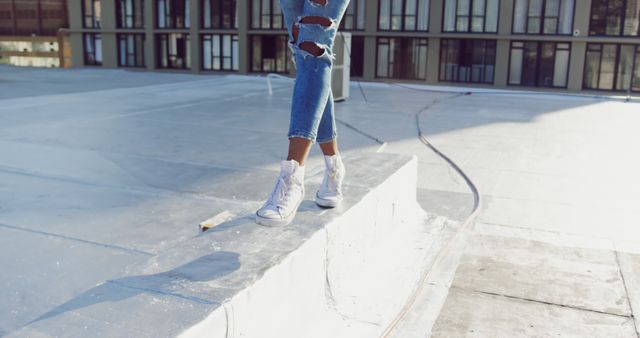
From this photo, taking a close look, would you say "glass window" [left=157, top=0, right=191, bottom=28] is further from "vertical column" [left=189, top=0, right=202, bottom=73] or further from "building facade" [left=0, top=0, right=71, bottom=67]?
"building facade" [left=0, top=0, right=71, bottom=67]

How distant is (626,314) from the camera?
252 centimetres

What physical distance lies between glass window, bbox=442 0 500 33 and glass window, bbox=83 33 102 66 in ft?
51.9

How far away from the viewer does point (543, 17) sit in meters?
19.1

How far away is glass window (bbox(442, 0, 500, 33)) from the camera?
64.9 feet

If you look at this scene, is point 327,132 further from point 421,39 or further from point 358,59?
point 358,59

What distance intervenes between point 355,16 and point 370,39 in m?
1.10

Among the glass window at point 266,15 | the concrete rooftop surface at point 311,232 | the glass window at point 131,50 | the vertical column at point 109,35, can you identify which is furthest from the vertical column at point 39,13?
the concrete rooftop surface at point 311,232

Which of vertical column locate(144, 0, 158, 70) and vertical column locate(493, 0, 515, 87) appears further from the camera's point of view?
vertical column locate(144, 0, 158, 70)


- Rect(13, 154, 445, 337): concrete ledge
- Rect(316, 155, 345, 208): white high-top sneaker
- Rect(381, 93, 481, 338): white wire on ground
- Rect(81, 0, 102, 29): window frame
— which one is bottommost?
Rect(381, 93, 481, 338): white wire on ground

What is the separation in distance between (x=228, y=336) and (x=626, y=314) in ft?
5.79

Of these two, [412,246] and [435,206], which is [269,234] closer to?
[412,246]

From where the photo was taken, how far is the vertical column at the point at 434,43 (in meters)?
20.1

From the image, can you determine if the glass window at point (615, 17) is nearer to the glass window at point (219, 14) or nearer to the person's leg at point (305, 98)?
the glass window at point (219, 14)

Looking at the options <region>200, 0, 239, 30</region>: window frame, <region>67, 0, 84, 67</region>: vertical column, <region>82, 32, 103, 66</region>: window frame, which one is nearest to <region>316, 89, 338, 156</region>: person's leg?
<region>200, 0, 239, 30</region>: window frame
